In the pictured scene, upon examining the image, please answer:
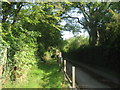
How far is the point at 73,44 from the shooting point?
2005cm

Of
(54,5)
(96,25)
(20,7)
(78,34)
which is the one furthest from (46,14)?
(78,34)

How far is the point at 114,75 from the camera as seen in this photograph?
615 centimetres

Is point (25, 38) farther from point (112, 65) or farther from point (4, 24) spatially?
point (112, 65)

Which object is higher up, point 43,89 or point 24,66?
point 24,66

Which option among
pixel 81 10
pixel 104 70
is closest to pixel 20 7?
pixel 104 70

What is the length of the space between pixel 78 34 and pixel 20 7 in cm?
1440

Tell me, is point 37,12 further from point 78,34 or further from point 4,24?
point 78,34

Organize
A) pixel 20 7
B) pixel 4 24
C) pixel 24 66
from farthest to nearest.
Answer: pixel 24 66
pixel 20 7
pixel 4 24

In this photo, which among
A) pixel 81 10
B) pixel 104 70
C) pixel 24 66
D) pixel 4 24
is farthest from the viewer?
pixel 81 10

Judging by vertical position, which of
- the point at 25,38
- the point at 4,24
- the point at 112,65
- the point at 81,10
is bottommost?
the point at 112,65

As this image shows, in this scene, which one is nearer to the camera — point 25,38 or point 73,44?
point 25,38

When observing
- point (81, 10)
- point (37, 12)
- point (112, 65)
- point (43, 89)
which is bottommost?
point (43, 89)

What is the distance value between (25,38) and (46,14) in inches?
56.6

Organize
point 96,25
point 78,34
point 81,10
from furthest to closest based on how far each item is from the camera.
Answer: point 78,34 → point 81,10 → point 96,25
